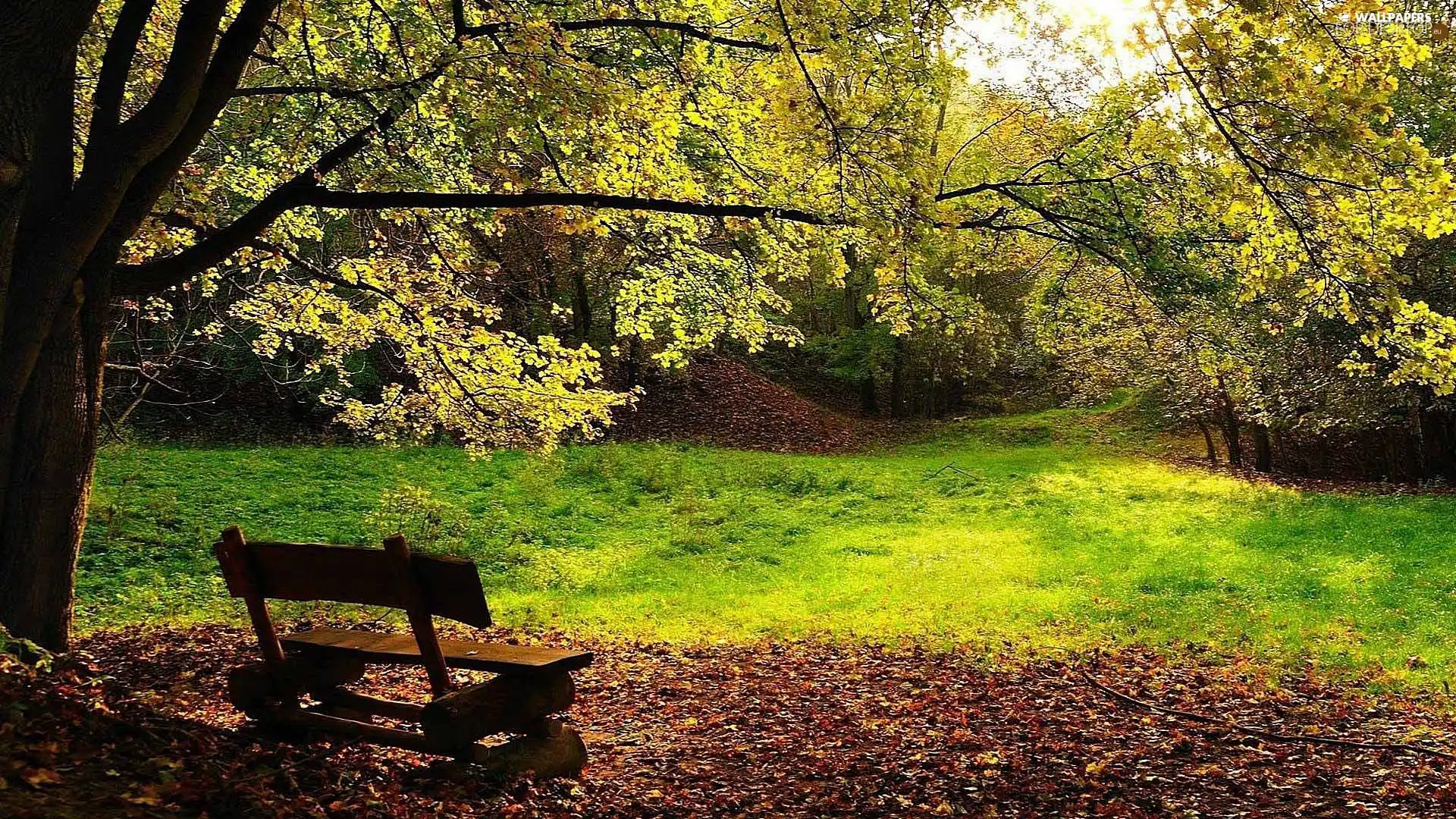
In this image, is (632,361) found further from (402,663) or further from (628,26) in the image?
(402,663)

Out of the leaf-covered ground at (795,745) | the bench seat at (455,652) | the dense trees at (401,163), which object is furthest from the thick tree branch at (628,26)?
the leaf-covered ground at (795,745)

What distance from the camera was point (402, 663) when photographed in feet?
16.8

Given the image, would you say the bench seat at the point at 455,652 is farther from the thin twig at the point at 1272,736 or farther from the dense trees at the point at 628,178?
the thin twig at the point at 1272,736

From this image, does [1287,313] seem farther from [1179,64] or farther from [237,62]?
[237,62]

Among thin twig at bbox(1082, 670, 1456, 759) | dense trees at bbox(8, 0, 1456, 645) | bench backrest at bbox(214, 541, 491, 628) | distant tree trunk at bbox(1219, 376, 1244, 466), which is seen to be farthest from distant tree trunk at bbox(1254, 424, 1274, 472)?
bench backrest at bbox(214, 541, 491, 628)

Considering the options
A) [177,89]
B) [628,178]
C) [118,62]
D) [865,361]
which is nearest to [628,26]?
[628,178]

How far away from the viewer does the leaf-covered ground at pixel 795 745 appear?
11.9ft

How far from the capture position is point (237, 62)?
545 centimetres

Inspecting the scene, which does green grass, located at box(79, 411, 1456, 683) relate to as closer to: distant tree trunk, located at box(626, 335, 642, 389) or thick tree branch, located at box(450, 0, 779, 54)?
distant tree trunk, located at box(626, 335, 642, 389)

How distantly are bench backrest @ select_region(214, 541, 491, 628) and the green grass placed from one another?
5609mm

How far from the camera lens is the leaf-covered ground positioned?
362 centimetres

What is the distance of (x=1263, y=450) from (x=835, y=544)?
11.4 meters

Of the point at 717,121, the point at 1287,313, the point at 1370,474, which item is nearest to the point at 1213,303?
the point at 717,121

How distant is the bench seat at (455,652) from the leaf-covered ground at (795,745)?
0.51 metres
